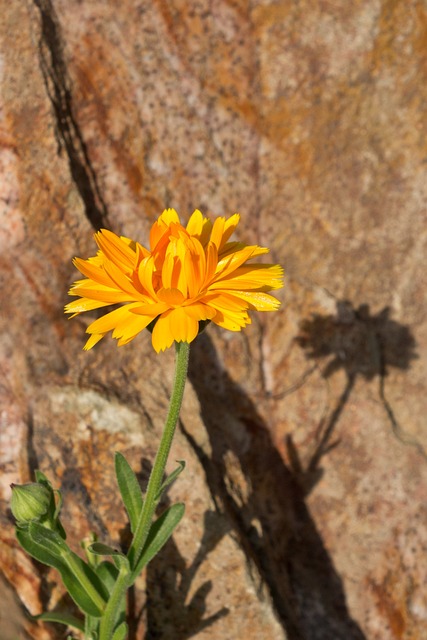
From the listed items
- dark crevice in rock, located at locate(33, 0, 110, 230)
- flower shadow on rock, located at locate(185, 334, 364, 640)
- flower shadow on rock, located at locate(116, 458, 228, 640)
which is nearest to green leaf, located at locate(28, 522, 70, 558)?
flower shadow on rock, located at locate(116, 458, 228, 640)

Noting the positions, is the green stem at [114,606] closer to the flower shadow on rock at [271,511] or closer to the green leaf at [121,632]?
the green leaf at [121,632]

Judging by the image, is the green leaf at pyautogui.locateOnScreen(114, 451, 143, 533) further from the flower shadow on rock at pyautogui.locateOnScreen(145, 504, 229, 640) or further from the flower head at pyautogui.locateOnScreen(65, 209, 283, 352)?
the flower head at pyautogui.locateOnScreen(65, 209, 283, 352)

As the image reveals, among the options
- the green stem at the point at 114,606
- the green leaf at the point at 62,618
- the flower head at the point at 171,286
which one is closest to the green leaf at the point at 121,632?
the green stem at the point at 114,606

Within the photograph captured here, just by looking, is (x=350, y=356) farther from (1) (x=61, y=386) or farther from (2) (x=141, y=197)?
(1) (x=61, y=386)

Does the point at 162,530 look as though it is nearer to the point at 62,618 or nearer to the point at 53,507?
the point at 53,507

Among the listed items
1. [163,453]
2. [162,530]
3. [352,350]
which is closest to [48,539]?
[162,530]

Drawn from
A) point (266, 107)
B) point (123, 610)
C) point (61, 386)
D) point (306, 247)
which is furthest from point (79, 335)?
point (266, 107)
